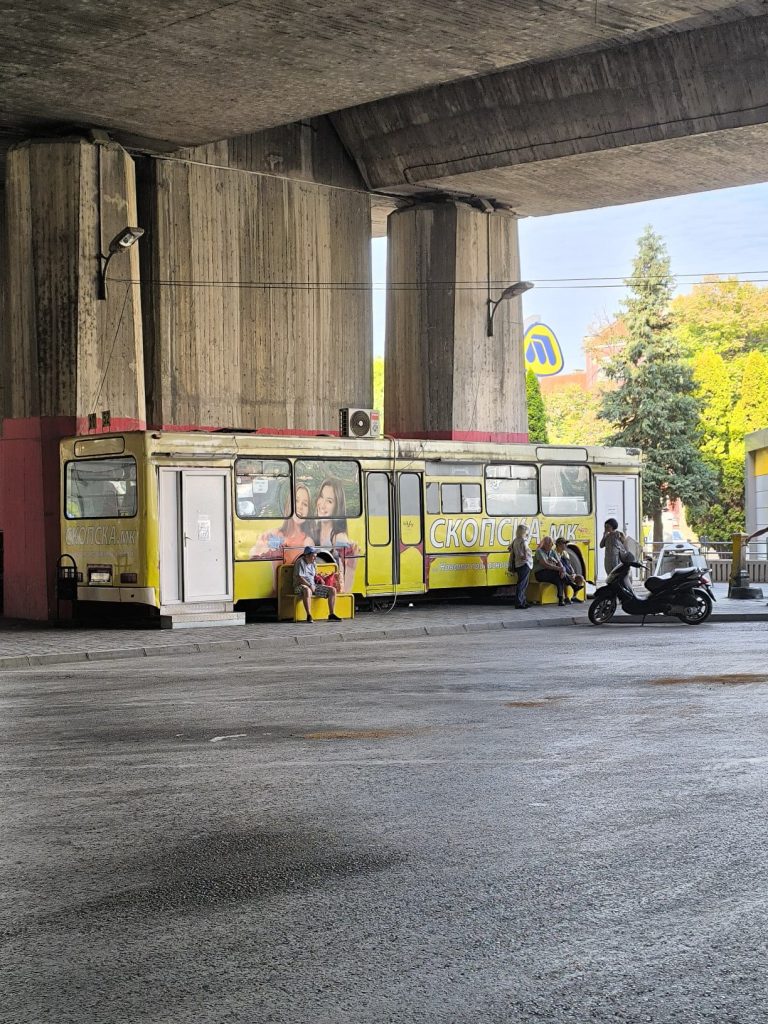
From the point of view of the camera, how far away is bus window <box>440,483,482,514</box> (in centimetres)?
2648

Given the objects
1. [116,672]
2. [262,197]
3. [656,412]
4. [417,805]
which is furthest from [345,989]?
[656,412]

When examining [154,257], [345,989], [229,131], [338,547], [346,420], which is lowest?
[345,989]

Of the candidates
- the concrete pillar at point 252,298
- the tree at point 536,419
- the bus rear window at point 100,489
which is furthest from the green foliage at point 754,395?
the bus rear window at point 100,489

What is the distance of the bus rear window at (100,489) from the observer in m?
21.8

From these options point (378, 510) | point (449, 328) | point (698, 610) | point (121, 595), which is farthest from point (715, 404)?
point (121, 595)

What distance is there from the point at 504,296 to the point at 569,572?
694 cm

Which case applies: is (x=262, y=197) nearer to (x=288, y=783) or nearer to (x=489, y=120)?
(x=489, y=120)

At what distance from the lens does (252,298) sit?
29172 mm

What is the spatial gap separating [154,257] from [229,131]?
11.1ft

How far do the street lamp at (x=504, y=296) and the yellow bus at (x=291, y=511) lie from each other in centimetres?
391

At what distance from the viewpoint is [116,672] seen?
15922 mm

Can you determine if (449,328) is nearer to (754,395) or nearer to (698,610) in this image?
(698,610)

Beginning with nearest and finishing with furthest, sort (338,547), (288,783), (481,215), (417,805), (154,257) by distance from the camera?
(417,805)
(288,783)
(338,547)
(154,257)
(481,215)

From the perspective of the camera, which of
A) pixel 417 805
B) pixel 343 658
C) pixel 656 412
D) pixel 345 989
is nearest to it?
pixel 345 989
